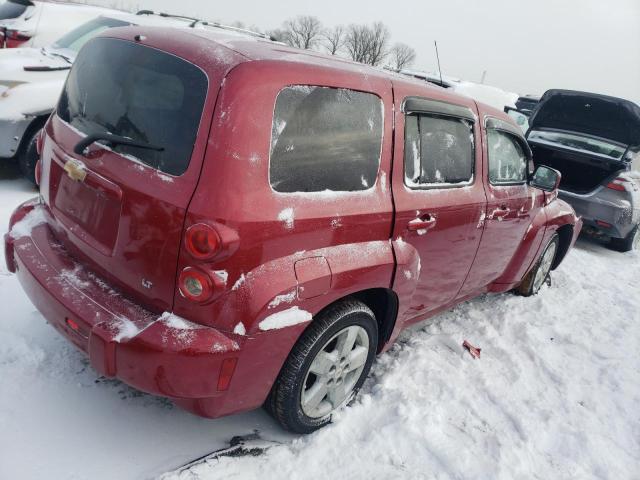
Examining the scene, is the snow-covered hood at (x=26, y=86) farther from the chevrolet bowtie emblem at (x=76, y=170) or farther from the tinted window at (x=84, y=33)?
the chevrolet bowtie emblem at (x=76, y=170)

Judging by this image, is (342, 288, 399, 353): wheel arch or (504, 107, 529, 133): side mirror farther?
(504, 107, 529, 133): side mirror

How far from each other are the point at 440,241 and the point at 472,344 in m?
1.23

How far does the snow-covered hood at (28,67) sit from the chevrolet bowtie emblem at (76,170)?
2846 mm

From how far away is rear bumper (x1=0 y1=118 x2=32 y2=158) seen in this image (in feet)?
13.5

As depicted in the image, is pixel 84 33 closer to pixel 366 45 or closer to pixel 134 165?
pixel 134 165

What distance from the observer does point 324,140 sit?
6.61 feet

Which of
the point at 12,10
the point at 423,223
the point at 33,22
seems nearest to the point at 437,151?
the point at 423,223

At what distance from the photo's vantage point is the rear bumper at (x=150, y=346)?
5.79 feet

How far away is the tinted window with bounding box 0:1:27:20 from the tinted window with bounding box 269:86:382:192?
20.7ft

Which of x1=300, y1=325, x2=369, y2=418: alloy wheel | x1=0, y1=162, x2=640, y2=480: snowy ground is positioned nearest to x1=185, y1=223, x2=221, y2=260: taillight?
x1=300, y1=325, x2=369, y2=418: alloy wheel

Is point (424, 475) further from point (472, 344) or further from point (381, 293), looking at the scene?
point (472, 344)

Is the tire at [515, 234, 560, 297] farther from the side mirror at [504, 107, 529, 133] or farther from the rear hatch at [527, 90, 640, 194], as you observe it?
the side mirror at [504, 107, 529, 133]

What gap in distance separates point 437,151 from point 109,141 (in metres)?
1.70

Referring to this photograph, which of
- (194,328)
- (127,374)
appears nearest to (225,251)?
(194,328)
